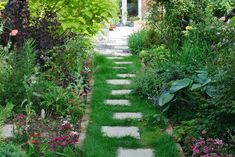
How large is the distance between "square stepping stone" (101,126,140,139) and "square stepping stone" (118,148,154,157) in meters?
0.39

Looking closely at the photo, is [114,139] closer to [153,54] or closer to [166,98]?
[166,98]

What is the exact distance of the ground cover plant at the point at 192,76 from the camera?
4184mm

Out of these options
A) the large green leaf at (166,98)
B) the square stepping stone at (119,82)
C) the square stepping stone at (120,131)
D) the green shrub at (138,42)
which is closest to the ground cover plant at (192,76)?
the large green leaf at (166,98)

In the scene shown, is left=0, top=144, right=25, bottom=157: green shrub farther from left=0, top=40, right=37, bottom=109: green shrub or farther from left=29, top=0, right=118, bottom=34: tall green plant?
left=29, top=0, right=118, bottom=34: tall green plant

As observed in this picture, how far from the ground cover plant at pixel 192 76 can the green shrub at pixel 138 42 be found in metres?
0.12

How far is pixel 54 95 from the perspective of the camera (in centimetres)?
546

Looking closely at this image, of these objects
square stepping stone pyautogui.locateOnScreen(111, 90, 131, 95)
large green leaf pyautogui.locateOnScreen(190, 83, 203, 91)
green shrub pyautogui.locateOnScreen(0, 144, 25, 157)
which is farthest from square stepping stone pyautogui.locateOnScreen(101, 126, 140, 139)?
square stepping stone pyautogui.locateOnScreen(111, 90, 131, 95)

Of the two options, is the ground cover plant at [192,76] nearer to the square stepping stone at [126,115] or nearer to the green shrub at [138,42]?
the green shrub at [138,42]

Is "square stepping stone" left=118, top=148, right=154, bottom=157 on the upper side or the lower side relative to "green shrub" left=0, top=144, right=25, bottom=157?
lower

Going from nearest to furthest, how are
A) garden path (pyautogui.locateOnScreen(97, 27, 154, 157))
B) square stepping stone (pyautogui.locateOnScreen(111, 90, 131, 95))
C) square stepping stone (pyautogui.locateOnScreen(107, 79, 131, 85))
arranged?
garden path (pyautogui.locateOnScreen(97, 27, 154, 157)) < square stepping stone (pyautogui.locateOnScreen(111, 90, 131, 95)) < square stepping stone (pyautogui.locateOnScreen(107, 79, 131, 85))

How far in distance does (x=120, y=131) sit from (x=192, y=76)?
4.11 ft

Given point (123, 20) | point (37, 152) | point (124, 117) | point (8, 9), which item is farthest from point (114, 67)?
point (123, 20)

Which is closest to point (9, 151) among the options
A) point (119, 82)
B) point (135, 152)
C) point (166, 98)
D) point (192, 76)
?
point (135, 152)

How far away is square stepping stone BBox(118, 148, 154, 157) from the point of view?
4188mm
